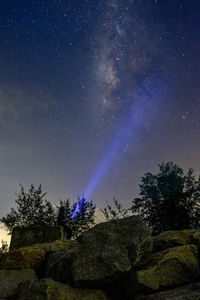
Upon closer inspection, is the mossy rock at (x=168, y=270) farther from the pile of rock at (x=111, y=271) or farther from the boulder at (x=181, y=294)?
the boulder at (x=181, y=294)

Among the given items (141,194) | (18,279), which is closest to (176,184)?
(141,194)

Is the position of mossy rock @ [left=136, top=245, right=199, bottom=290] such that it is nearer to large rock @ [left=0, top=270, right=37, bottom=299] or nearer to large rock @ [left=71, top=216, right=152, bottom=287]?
large rock @ [left=71, top=216, right=152, bottom=287]

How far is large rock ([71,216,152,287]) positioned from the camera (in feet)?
11.9

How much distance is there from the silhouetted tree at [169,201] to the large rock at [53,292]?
2082 centimetres

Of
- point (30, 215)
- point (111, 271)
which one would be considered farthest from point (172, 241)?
point (30, 215)

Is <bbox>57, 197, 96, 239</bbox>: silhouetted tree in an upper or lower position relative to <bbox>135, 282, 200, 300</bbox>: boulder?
upper

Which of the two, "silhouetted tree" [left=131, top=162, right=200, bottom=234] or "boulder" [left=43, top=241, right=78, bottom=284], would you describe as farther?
"silhouetted tree" [left=131, top=162, right=200, bottom=234]

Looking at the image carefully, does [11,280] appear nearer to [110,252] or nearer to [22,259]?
[22,259]

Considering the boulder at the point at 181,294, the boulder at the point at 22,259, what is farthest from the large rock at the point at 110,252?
the boulder at the point at 22,259

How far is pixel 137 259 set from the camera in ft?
12.4

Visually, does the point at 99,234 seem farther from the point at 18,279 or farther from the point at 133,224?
the point at 18,279

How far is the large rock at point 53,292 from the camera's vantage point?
3392mm

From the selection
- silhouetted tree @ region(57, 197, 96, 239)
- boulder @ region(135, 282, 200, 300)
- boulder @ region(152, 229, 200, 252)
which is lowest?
boulder @ region(135, 282, 200, 300)

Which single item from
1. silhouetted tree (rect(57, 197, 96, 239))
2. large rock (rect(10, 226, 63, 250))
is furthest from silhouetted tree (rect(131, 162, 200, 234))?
large rock (rect(10, 226, 63, 250))
